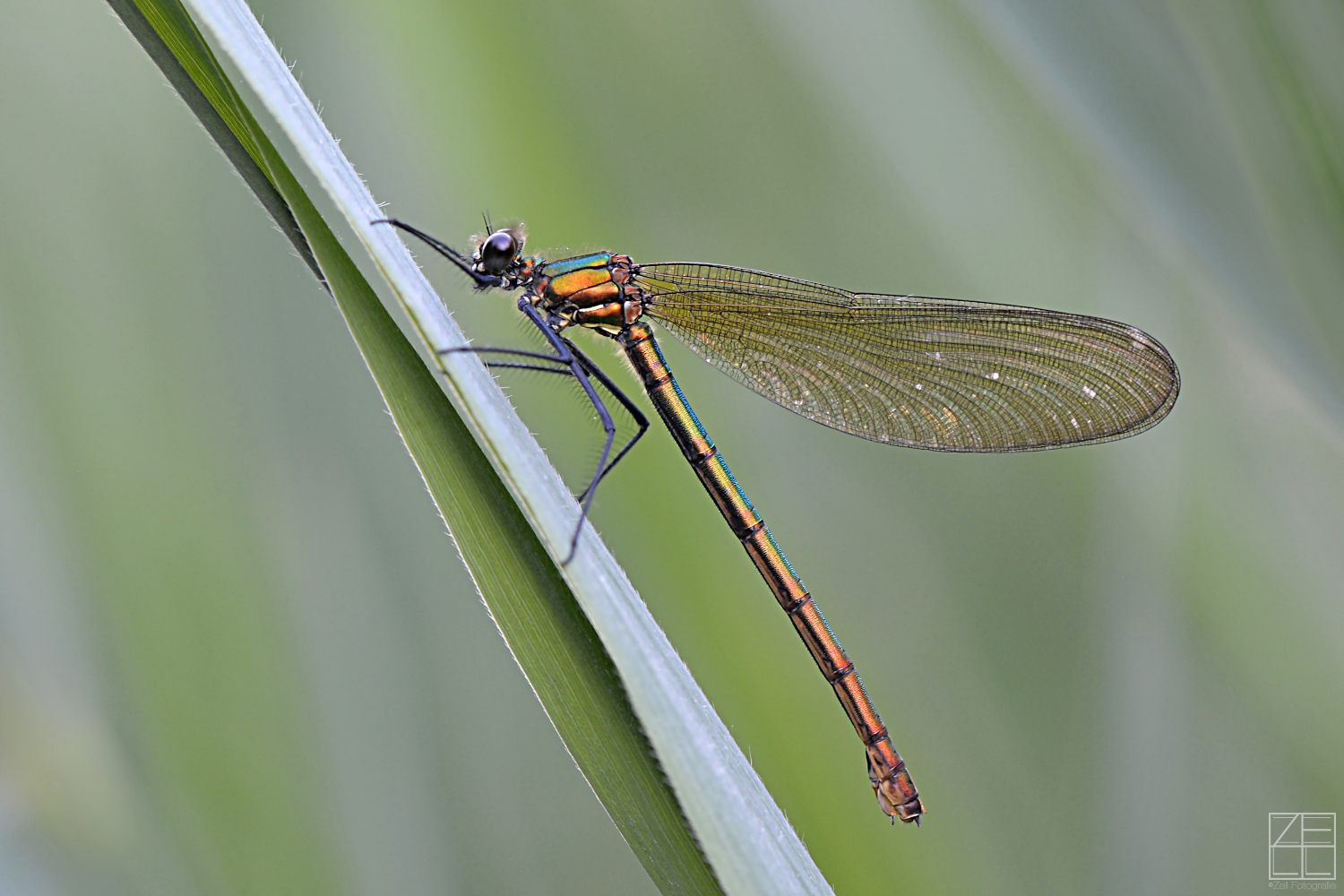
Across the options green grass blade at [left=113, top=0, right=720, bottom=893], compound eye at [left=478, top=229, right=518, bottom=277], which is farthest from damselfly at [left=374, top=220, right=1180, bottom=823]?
green grass blade at [left=113, top=0, right=720, bottom=893]

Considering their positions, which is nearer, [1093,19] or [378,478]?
[1093,19]

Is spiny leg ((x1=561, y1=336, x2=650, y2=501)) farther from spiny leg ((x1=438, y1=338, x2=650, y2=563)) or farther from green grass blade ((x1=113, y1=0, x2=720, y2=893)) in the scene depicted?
green grass blade ((x1=113, y1=0, x2=720, y2=893))

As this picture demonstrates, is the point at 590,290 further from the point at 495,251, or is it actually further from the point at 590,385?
the point at 590,385

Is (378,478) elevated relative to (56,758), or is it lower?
elevated

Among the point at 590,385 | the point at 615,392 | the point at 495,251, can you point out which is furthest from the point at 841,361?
the point at 495,251

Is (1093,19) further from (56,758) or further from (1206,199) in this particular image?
(56,758)

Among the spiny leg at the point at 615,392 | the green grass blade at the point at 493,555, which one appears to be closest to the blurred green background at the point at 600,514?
the spiny leg at the point at 615,392

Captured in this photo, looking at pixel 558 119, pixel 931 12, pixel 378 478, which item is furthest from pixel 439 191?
pixel 931 12
